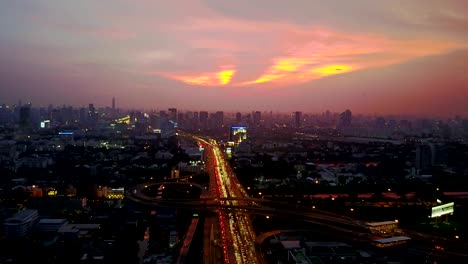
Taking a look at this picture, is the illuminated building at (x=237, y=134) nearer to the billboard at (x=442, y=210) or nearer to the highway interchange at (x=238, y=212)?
the highway interchange at (x=238, y=212)

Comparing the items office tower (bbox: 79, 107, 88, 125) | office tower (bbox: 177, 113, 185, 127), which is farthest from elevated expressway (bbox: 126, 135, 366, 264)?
office tower (bbox: 79, 107, 88, 125)

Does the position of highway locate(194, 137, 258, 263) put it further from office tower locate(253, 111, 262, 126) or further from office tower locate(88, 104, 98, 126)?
office tower locate(253, 111, 262, 126)

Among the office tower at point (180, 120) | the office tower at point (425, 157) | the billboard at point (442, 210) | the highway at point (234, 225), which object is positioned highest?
the office tower at point (180, 120)

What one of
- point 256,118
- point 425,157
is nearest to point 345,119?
point 256,118

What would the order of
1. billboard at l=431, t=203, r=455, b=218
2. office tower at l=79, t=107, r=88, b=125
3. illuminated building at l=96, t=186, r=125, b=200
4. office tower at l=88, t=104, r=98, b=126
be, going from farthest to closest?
office tower at l=79, t=107, r=88, b=125 < office tower at l=88, t=104, r=98, b=126 < illuminated building at l=96, t=186, r=125, b=200 < billboard at l=431, t=203, r=455, b=218

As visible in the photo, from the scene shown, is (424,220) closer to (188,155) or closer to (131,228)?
(131,228)

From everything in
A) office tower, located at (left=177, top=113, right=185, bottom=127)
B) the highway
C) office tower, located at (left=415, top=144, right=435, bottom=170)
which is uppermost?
office tower, located at (left=177, top=113, right=185, bottom=127)

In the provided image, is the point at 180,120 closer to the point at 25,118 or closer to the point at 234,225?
the point at 25,118

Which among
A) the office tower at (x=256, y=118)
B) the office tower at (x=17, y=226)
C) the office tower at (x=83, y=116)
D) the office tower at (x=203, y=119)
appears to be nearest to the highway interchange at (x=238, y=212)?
the office tower at (x=17, y=226)
